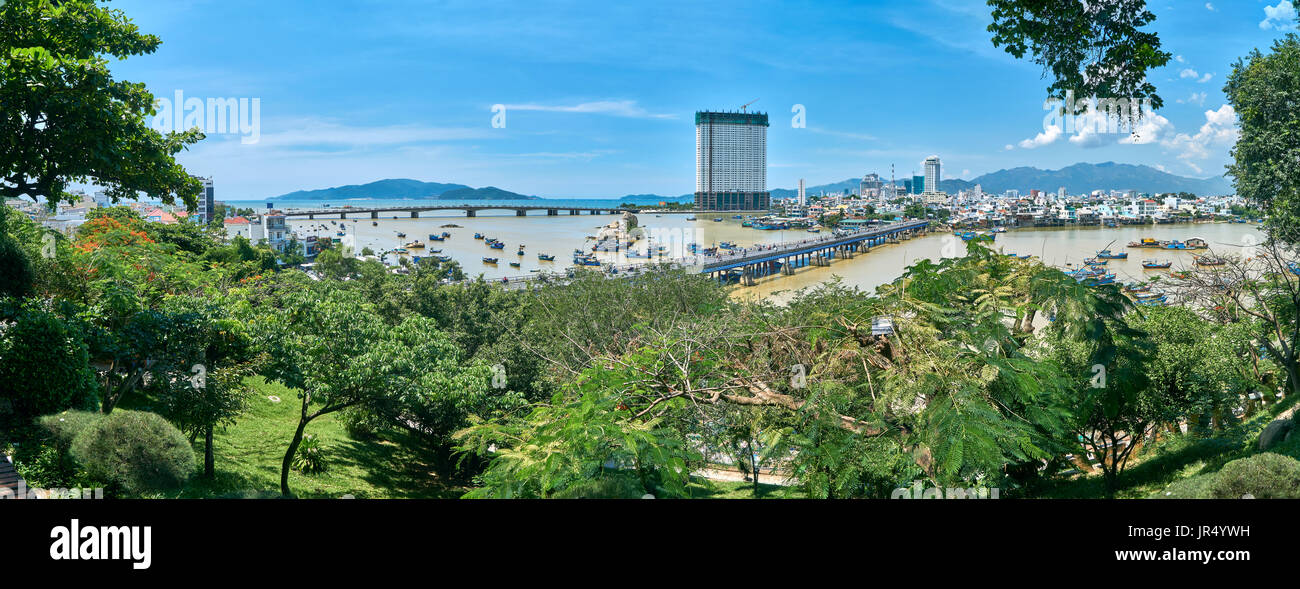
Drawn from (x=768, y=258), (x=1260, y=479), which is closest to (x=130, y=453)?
(x=1260, y=479)

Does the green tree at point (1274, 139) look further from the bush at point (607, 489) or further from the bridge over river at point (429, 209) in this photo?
the bridge over river at point (429, 209)

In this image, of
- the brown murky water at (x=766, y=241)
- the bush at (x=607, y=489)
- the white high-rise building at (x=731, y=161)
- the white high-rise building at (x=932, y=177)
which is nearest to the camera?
the bush at (x=607, y=489)

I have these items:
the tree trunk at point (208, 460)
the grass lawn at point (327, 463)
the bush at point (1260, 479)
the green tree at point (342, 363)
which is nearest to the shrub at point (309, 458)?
the grass lawn at point (327, 463)

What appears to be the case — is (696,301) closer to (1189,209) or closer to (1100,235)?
(1100,235)

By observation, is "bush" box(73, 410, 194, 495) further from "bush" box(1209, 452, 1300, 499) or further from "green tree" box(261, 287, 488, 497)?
"bush" box(1209, 452, 1300, 499)

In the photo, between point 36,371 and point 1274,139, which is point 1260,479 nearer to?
point 1274,139
